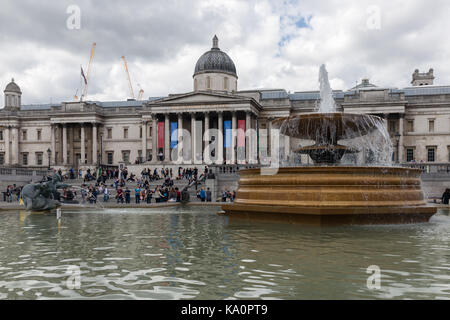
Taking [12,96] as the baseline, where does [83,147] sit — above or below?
below

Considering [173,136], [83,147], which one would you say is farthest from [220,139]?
[83,147]

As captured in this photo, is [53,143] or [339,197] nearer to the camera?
[339,197]

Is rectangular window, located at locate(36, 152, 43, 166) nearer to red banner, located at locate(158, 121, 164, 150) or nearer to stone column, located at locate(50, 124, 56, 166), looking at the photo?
stone column, located at locate(50, 124, 56, 166)

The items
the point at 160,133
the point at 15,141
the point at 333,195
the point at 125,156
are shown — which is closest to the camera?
the point at 333,195

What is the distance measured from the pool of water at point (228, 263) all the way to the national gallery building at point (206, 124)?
39452mm

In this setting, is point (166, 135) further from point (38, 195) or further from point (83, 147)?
point (38, 195)

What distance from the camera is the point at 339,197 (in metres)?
11.6

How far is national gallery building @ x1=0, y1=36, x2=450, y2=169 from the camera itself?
5206 centimetres

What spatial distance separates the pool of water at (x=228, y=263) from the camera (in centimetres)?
536

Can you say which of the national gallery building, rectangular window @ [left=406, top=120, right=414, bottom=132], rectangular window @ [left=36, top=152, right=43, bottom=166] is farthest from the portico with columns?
rectangular window @ [left=36, top=152, right=43, bottom=166]

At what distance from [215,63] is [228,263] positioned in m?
52.8

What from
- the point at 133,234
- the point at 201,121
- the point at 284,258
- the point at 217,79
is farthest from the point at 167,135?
the point at 284,258

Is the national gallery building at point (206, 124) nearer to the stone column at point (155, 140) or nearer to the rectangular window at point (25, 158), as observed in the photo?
the stone column at point (155, 140)
